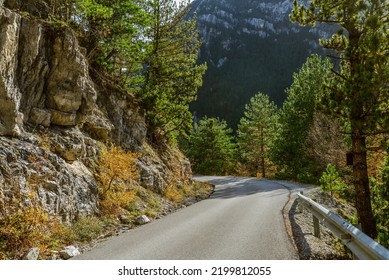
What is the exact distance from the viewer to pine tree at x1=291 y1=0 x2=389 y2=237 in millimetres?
8375

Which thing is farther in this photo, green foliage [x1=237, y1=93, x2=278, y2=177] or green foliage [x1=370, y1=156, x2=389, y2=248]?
green foliage [x1=237, y1=93, x2=278, y2=177]

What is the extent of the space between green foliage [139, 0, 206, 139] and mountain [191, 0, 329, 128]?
92505mm

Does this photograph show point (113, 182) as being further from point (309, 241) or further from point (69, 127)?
point (309, 241)

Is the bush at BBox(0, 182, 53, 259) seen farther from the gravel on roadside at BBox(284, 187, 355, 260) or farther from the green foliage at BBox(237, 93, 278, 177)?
the green foliage at BBox(237, 93, 278, 177)

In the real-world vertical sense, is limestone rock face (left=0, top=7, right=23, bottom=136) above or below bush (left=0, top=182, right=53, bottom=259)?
above

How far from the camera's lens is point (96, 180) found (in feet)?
40.7

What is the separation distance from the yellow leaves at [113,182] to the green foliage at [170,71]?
757cm

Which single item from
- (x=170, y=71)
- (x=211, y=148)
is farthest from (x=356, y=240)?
(x=211, y=148)

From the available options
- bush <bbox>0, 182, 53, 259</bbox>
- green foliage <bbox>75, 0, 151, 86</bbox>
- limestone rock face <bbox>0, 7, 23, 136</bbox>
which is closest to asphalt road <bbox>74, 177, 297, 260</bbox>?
bush <bbox>0, 182, 53, 259</bbox>

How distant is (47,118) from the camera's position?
11727mm

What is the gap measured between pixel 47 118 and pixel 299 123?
2471cm

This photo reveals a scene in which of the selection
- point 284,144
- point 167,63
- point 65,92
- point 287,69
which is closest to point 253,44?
point 287,69

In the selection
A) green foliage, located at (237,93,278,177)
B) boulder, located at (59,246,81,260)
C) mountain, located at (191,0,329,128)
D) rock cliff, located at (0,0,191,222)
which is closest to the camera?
boulder, located at (59,246,81,260)

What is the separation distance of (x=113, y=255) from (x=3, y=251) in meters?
2.29
